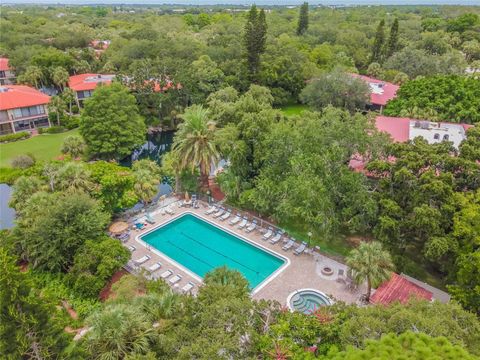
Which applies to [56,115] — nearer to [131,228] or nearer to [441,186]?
[131,228]

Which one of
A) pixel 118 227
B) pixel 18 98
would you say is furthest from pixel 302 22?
pixel 118 227

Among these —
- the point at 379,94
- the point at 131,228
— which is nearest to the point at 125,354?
the point at 131,228

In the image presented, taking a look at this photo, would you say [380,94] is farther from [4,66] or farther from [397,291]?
[4,66]

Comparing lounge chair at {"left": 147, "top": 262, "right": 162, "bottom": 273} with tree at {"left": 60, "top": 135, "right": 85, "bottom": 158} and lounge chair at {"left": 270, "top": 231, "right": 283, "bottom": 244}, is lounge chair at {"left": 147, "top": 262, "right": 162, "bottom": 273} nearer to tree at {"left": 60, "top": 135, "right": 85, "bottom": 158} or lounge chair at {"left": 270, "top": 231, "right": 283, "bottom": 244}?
lounge chair at {"left": 270, "top": 231, "right": 283, "bottom": 244}

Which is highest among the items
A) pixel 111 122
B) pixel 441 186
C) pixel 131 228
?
pixel 441 186

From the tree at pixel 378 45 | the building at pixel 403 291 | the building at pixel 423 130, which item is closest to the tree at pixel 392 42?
the tree at pixel 378 45
